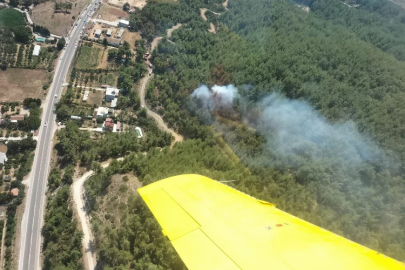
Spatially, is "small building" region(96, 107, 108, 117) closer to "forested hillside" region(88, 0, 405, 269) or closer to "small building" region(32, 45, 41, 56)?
"forested hillside" region(88, 0, 405, 269)

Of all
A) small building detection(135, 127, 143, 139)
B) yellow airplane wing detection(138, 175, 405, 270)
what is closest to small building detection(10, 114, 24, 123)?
small building detection(135, 127, 143, 139)

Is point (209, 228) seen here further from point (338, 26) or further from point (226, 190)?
point (338, 26)

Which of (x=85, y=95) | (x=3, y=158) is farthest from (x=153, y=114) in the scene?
(x=3, y=158)

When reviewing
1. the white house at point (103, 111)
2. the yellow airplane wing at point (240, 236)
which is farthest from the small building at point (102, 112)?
the yellow airplane wing at point (240, 236)

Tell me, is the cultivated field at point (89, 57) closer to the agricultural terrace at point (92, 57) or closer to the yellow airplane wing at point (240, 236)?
the agricultural terrace at point (92, 57)

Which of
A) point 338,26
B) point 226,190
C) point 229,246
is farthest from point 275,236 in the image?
point 338,26

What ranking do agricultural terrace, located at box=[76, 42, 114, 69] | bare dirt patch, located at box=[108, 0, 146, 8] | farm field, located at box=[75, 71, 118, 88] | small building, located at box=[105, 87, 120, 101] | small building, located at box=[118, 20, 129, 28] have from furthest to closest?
bare dirt patch, located at box=[108, 0, 146, 8] → small building, located at box=[118, 20, 129, 28] → agricultural terrace, located at box=[76, 42, 114, 69] → farm field, located at box=[75, 71, 118, 88] → small building, located at box=[105, 87, 120, 101]

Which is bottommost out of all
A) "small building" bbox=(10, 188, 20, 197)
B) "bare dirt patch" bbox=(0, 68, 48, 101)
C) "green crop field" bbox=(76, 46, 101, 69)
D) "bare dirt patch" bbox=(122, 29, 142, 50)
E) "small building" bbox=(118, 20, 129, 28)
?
"small building" bbox=(10, 188, 20, 197)

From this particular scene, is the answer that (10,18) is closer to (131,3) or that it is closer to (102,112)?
(131,3)
